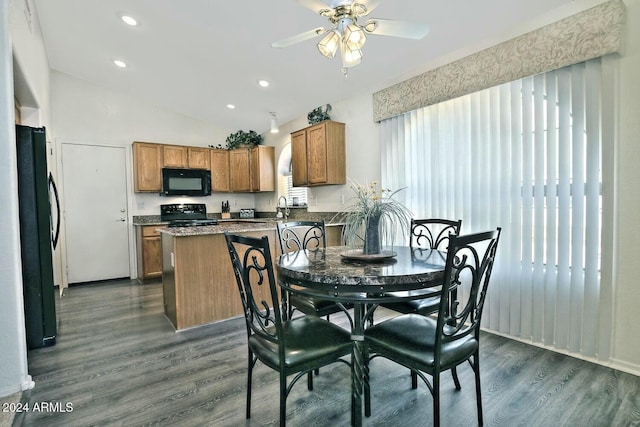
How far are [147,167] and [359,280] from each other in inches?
199

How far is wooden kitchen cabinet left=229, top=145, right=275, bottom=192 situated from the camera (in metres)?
5.89

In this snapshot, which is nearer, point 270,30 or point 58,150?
point 270,30

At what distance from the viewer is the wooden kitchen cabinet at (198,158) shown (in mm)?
5770

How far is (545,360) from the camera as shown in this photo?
2.33m

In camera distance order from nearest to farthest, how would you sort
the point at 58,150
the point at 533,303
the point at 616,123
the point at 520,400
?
the point at 520,400, the point at 616,123, the point at 533,303, the point at 58,150

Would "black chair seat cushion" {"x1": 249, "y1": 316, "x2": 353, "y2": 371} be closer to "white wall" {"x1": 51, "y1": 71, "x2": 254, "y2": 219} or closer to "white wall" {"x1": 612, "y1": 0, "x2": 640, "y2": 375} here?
"white wall" {"x1": 612, "y1": 0, "x2": 640, "y2": 375}

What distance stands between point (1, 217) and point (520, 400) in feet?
10.5

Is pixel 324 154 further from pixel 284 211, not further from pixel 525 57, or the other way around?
pixel 525 57

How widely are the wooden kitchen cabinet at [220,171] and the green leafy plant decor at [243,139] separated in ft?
0.66

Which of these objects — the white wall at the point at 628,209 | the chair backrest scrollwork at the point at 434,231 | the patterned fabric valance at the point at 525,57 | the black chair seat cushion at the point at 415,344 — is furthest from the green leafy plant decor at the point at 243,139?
the white wall at the point at 628,209

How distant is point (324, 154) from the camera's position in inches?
167

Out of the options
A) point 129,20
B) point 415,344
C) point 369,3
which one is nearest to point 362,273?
point 415,344

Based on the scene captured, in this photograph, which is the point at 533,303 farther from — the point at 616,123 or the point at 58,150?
the point at 58,150

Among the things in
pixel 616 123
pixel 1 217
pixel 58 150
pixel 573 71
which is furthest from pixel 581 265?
pixel 58 150
